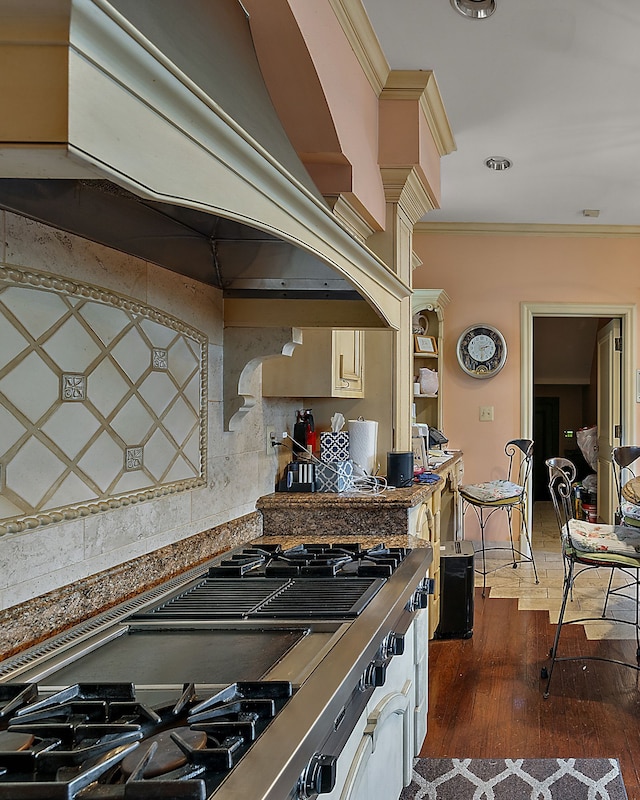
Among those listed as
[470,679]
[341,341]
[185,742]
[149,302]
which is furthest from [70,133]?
[470,679]

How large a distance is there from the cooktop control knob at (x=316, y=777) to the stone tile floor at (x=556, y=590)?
2800 mm

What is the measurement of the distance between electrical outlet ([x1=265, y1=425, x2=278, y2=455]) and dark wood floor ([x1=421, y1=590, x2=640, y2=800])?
1231 mm

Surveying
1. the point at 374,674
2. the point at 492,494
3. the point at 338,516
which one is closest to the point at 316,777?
the point at 374,674

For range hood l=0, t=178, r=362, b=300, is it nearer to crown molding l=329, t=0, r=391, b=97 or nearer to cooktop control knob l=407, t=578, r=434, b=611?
cooktop control knob l=407, t=578, r=434, b=611

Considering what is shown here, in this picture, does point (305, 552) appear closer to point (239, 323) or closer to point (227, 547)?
point (227, 547)

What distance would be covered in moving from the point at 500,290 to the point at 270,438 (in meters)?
3.71

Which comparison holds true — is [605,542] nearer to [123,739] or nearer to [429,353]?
[123,739]

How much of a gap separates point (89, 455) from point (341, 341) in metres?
1.57

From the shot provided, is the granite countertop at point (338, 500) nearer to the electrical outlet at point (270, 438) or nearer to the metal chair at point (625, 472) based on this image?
the electrical outlet at point (270, 438)

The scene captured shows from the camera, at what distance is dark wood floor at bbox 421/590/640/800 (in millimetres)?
2531

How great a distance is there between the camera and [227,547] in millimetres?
2240

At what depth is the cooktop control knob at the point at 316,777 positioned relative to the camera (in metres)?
0.92

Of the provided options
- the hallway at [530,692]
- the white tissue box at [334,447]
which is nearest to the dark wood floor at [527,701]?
the hallway at [530,692]

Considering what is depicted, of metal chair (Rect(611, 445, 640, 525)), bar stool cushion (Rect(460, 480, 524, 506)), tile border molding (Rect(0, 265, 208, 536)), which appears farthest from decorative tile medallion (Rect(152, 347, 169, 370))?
bar stool cushion (Rect(460, 480, 524, 506))
